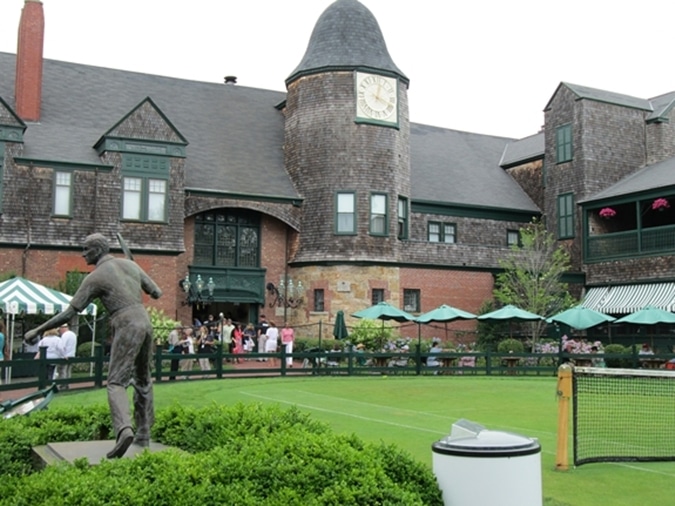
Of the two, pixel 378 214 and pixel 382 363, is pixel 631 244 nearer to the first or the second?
pixel 378 214

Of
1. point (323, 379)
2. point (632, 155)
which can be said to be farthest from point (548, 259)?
point (323, 379)

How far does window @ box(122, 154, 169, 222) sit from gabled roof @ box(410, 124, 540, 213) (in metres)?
13.0

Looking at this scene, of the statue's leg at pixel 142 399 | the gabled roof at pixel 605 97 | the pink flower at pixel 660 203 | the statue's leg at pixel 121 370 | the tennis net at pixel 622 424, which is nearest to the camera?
the statue's leg at pixel 121 370

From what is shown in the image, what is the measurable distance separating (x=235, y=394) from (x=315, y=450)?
1408 cm

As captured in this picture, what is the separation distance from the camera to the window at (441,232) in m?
41.8

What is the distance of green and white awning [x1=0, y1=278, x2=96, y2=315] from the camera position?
22359 mm

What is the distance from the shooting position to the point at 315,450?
7574mm

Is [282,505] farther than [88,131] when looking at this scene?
No

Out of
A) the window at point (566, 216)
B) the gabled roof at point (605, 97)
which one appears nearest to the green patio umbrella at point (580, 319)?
the window at point (566, 216)

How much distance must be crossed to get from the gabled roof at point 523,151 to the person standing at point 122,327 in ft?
127

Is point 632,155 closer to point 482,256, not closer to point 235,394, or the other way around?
point 482,256

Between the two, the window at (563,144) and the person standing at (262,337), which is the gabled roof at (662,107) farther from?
the person standing at (262,337)

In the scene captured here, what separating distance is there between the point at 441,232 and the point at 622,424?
26.2 m

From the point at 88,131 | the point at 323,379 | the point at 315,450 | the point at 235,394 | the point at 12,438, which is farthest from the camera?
the point at 88,131
